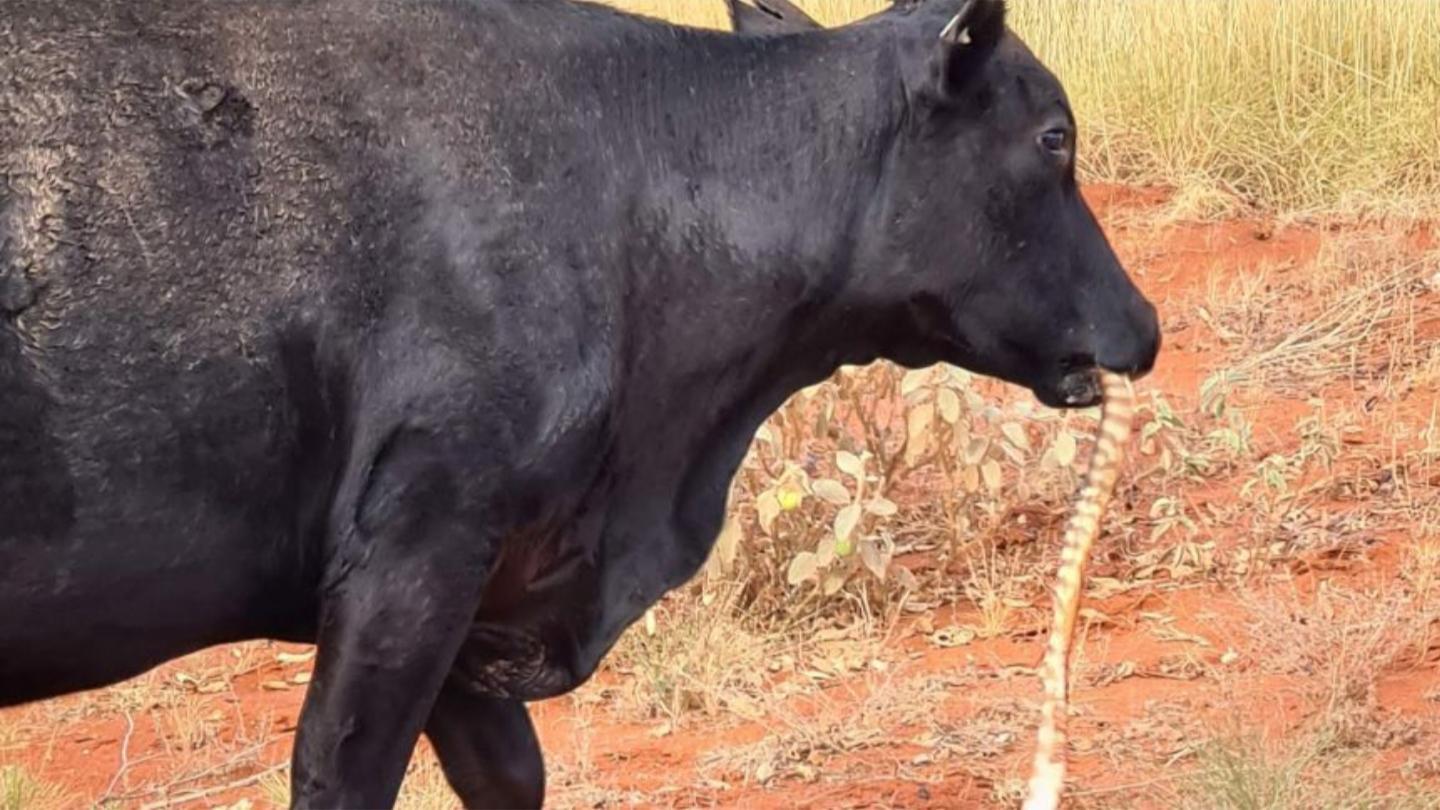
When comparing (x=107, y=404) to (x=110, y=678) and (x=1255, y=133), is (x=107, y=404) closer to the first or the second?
(x=110, y=678)

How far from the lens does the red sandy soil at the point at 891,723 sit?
6379 mm

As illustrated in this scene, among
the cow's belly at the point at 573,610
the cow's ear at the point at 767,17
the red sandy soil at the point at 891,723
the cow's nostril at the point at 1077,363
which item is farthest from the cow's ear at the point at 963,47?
the red sandy soil at the point at 891,723

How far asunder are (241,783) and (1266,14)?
7377mm

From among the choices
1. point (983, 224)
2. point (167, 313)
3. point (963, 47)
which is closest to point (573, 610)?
point (167, 313)

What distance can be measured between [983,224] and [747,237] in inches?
16.9

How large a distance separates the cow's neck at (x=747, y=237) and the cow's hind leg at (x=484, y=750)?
57cm

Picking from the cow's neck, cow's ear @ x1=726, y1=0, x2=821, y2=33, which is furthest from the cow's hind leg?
cow's ear @ x1=726, y1=0, x2=821, y2=33

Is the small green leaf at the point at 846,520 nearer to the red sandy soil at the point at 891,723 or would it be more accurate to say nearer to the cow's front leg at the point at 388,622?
the red sandy soil at the point at 891,723

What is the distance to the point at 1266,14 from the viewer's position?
40.1ft

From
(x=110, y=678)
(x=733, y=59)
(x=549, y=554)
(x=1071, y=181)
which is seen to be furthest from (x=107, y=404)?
(x=1071, y=181)

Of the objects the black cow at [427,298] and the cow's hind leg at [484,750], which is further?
the cow's hind leg at [484,750]

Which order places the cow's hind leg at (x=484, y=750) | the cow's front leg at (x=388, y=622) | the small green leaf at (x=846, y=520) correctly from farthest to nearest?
the small green leaf at (x=846, y=520) < the cow's hind leg at (x=484, y=750) < the cow's front leg at (x=388, y=622)

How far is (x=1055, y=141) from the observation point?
4562 millimetres

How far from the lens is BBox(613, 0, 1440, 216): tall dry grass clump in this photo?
446 inches
